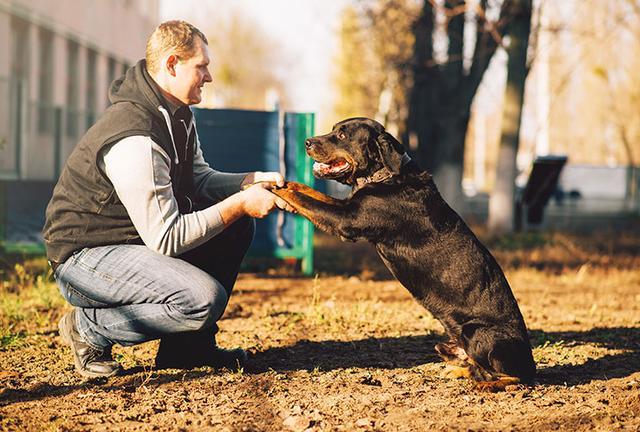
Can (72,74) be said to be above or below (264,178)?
above

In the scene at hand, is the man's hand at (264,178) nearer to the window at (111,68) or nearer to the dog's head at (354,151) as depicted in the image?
the dog's head at (354,151)

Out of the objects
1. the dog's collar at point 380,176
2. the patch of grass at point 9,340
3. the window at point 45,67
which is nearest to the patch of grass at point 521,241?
the dog's collar at point 380,176

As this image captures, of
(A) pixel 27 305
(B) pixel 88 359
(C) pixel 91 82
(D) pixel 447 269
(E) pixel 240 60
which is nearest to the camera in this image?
(B) pixel 88 359

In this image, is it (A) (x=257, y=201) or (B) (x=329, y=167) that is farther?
(B) (x=329, y=167)

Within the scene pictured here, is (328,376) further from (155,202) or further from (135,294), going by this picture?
(155,202)

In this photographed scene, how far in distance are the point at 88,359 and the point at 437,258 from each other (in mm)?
1895

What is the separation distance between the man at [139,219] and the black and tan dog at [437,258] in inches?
15.8

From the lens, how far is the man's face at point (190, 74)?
4246 mm

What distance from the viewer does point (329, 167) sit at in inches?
193

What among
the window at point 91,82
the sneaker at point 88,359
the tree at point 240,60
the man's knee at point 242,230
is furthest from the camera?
the tree at point 240,60

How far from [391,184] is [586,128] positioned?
4920cm

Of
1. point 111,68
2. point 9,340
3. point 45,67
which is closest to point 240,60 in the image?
point 111,68

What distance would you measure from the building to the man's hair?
13.8 ft

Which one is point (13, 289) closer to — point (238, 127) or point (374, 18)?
point (238, 127)
